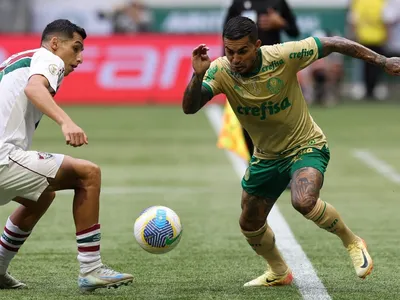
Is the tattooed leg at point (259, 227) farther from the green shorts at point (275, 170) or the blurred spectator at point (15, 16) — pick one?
the blurred spectator at point (15, 16)

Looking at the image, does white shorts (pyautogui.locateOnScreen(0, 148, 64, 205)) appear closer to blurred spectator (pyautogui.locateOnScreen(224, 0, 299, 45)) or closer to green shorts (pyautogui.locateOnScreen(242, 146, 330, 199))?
green shorts (pyautogui.locateOnScreen(242, 146, 330, 199))

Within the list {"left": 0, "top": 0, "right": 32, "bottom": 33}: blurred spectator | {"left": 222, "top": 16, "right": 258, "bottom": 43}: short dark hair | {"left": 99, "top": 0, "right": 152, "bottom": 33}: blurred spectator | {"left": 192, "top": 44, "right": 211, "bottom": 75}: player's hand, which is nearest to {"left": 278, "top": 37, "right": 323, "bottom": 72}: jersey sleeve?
{"left": 222, "top": 16, "right": 258, "bottom": 43}: short dark hair

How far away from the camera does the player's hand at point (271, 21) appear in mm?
12516

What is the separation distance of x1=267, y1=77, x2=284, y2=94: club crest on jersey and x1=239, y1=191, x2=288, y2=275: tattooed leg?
791mm

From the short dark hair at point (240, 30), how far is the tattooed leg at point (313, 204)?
3.33ft

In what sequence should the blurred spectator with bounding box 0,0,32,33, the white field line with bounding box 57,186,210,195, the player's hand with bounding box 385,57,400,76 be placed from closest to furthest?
the player's hand with bounding box 385,57,400,76
the white field line with bounding box 57,186,210,195
the blurred spectator with bounding box 0,0,32,33

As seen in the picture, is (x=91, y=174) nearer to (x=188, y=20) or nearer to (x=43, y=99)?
(x=43, y=99)

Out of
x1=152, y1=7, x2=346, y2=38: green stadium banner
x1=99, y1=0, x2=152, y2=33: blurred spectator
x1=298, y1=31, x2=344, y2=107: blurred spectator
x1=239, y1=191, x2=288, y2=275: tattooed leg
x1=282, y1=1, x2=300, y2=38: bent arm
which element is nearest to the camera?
x1=239, y1=191, x2=288, y2=275: tattooed leg

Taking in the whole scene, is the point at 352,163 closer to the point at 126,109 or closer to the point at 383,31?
the point at 126,109

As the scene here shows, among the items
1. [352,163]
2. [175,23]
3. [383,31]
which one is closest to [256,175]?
[352,163]

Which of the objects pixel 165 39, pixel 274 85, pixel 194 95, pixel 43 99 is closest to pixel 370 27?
pixel 165 39

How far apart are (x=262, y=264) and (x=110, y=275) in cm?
165

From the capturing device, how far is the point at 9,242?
25.4ft

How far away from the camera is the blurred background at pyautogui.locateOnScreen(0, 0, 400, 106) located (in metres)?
24.4
